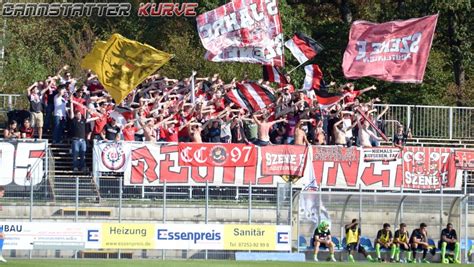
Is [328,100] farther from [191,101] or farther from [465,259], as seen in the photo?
[465,259]

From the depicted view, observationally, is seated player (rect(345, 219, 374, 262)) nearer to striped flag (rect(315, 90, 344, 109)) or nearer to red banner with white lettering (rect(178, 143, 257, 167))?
red banner with white lettering (rect(178, 143, 257, 167))

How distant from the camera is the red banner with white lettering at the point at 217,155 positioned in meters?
42.1

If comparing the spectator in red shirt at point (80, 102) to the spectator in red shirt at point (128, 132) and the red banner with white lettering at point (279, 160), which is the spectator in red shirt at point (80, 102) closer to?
the spectator in red shirt at point (128, 132)

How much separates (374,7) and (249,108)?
705 inches

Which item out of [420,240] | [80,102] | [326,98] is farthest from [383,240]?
[80,102]

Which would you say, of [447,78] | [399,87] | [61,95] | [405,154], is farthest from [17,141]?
[447,78]

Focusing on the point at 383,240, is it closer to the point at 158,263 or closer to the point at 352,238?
the point at 352,238

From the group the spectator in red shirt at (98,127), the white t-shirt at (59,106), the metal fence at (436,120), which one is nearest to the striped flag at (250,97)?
the spectator in red shirt at (98,127)

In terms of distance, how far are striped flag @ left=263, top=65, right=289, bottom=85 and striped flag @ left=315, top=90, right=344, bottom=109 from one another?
4.09 feet

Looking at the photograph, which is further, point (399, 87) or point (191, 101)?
point (399, 87)

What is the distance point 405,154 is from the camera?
43.7 m

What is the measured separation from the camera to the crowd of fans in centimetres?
4203

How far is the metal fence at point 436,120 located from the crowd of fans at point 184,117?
2.22m

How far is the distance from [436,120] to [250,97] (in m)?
6.99
